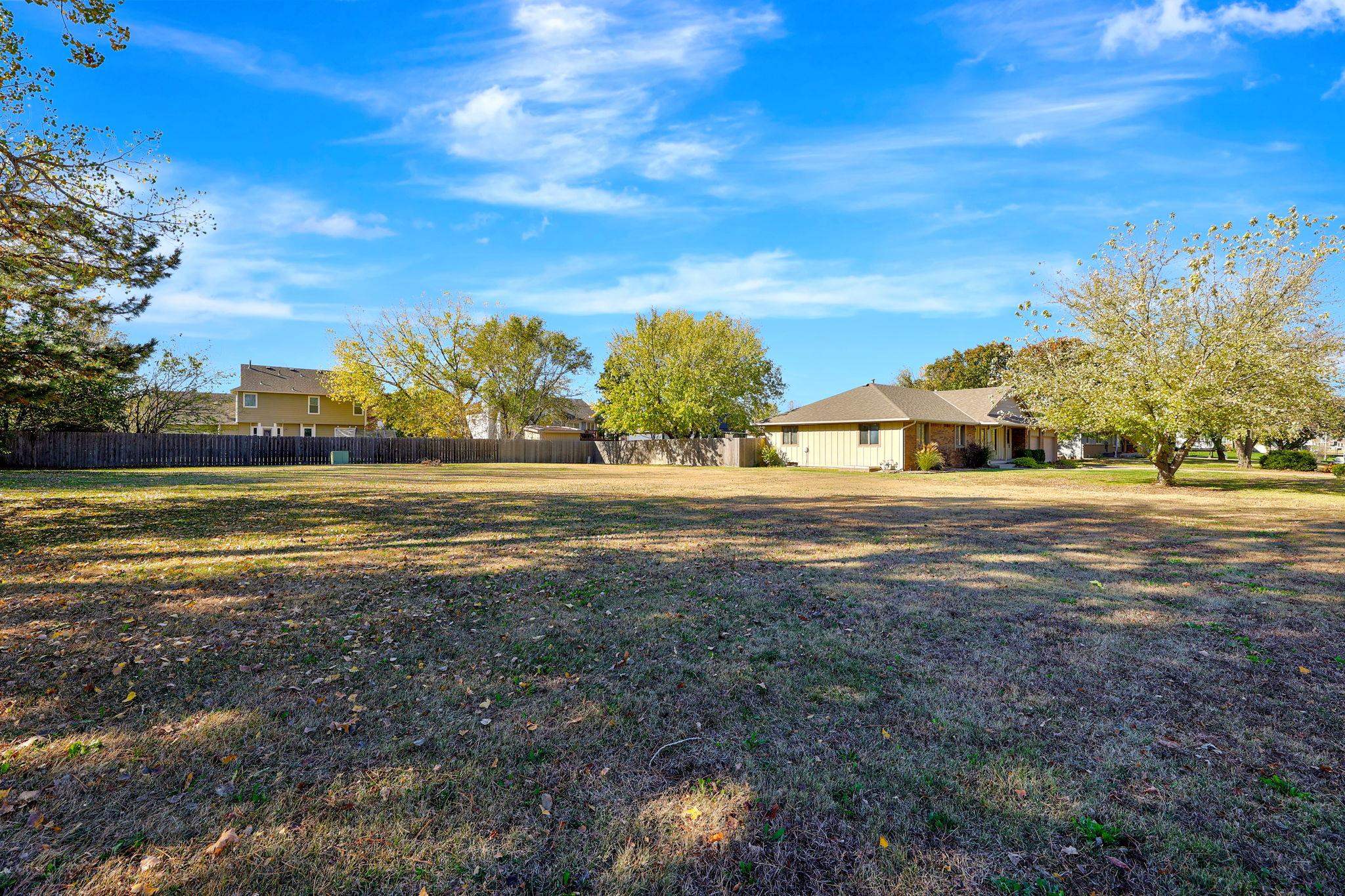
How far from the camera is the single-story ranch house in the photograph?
1222 inches

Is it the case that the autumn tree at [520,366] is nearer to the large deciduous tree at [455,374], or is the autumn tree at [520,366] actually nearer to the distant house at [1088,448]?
the large deciduous tree at [455,374]

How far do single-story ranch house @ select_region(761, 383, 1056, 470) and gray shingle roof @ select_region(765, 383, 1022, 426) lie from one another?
0.05 meters

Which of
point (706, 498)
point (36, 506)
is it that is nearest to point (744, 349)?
point (706, 498)

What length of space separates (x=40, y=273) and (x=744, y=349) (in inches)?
1356

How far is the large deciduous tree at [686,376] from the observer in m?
38.3

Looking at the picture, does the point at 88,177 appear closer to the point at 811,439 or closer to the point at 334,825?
the point at 334,825

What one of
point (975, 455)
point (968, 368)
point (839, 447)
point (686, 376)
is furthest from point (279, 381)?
point (968, 368)

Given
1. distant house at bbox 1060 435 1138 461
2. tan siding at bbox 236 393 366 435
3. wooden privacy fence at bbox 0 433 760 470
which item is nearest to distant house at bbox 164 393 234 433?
wooden privacy fence at bbox 0 433 760 470

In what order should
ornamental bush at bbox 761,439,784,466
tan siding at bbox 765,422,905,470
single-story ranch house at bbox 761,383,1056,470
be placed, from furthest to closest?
1. ornamental bush at bbox 761,439,784,466
2. tan siding at bbox 765,422,905,470
3. single-story ranch house at bbox 761,383,1056,470

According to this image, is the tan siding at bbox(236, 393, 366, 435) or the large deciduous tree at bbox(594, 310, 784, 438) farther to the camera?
the tan siding at bbox(236, 393, 366, 435)

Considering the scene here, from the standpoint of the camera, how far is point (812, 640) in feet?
15.4

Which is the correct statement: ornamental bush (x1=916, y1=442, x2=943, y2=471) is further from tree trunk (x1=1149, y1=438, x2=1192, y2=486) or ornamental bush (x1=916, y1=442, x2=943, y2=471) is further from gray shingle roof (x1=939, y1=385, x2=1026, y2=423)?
tree trunk (x1=1149, y1=438, x2=1192, y2=486)

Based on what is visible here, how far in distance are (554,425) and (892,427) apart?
33.4m

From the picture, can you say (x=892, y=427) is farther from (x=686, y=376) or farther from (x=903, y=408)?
(x=686, y=376)
